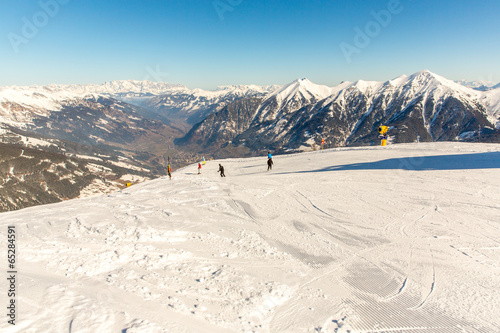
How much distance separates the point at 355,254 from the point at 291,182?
1115cm

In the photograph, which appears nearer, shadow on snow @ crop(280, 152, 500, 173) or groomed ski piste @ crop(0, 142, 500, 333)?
groomed ski piste @ crop(0, 142, 500, 333)

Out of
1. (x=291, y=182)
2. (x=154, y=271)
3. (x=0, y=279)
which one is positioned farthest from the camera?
(x=291, y=182)

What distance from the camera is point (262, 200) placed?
52.5ft

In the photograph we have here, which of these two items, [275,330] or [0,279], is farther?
[0,279]

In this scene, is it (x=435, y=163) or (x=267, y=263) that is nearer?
(x=267, y=263)

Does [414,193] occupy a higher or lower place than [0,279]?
lower

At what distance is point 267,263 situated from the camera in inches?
337

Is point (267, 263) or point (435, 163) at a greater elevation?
point (435, 163)

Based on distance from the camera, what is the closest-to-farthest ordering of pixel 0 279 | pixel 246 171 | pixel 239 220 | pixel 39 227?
1. pixel 0 279
2. pixel 39 227
3. pixel 239 220
4. pixel 246 171

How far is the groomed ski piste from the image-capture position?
19.4 ft

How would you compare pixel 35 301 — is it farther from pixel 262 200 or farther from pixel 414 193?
pixel 414 193

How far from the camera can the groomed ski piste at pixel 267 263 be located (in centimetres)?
591

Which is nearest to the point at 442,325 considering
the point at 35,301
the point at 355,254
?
the point at 355,254

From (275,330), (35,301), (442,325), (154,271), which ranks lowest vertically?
(442,325)
